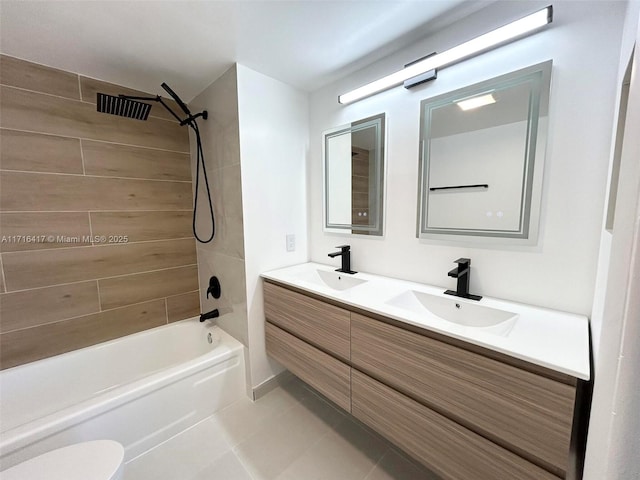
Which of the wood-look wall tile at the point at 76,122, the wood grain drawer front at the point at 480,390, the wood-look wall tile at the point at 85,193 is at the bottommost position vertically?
the wood grain drawer front at the point at 480,390

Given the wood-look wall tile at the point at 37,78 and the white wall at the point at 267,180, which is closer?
the wood-look wall tile at the point at 37,78

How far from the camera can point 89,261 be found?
172 cm

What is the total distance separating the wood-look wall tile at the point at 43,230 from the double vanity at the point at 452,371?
1.53 meters

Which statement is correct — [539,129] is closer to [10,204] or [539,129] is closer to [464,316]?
[464,316]

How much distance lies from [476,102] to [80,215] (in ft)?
8.06

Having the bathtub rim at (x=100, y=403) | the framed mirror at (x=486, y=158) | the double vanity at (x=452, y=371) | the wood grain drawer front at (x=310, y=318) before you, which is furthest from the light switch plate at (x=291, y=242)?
the framed mirror at (x=486, y=158)

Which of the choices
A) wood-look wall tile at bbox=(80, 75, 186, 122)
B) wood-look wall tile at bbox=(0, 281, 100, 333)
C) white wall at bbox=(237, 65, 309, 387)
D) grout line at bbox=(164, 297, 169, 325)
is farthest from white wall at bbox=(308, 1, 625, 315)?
wood-look wall tile at bbox=(0, 281, 100, 333)

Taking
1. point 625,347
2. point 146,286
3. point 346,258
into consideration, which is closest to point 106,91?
point 146,286

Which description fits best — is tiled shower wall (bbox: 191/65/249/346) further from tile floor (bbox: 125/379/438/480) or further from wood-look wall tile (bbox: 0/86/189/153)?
tile floor (bbox: 125/379/438/480)

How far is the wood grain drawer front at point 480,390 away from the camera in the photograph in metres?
0.71

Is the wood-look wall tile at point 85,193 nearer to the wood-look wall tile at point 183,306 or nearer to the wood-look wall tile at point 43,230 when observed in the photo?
the wood-look wall tile at point 43,230

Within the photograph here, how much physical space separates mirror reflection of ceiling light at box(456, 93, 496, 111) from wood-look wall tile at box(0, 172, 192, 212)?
2060 millimetres

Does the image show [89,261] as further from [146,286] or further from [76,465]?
[76,465]

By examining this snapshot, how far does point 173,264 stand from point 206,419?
1.19 meters
